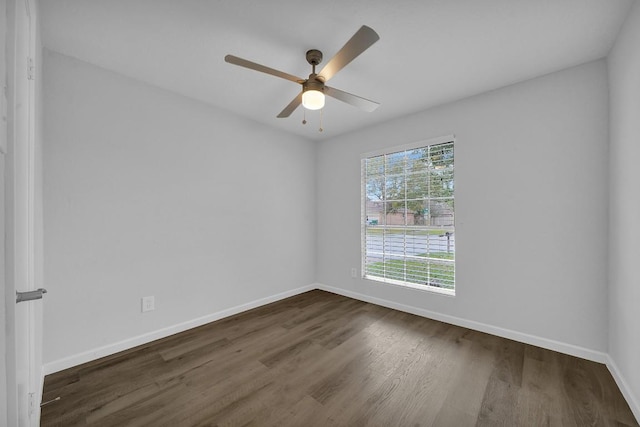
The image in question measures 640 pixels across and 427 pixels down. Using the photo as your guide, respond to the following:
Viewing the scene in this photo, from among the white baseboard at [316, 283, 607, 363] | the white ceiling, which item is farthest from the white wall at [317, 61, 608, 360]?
the white ceiling

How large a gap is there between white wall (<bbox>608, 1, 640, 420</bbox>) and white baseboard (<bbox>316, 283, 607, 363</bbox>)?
16cm

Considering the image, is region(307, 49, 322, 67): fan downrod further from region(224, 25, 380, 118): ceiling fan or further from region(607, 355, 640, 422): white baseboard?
region(607, 355, 640, 422): white baseboard

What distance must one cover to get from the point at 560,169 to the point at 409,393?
7.47 ft

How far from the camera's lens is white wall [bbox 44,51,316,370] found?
2.05 m

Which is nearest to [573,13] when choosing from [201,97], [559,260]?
[559,260]

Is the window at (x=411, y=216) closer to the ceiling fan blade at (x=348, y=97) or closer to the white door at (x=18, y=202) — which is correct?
the ceiling fan blade at (x=348, y=97)

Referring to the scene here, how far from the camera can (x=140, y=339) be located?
243 cm

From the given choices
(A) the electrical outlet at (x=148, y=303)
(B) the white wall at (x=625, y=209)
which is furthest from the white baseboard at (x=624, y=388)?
(A) the electrical outlet at (x=148, y=303)

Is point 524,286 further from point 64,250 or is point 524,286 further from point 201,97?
point 64,250

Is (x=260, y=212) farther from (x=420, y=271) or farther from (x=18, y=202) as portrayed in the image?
(x=18, y=202)

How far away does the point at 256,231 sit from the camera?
136 inches

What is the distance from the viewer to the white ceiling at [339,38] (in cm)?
163

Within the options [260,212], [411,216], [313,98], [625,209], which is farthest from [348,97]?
[625,209]

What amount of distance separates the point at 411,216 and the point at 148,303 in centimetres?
304
